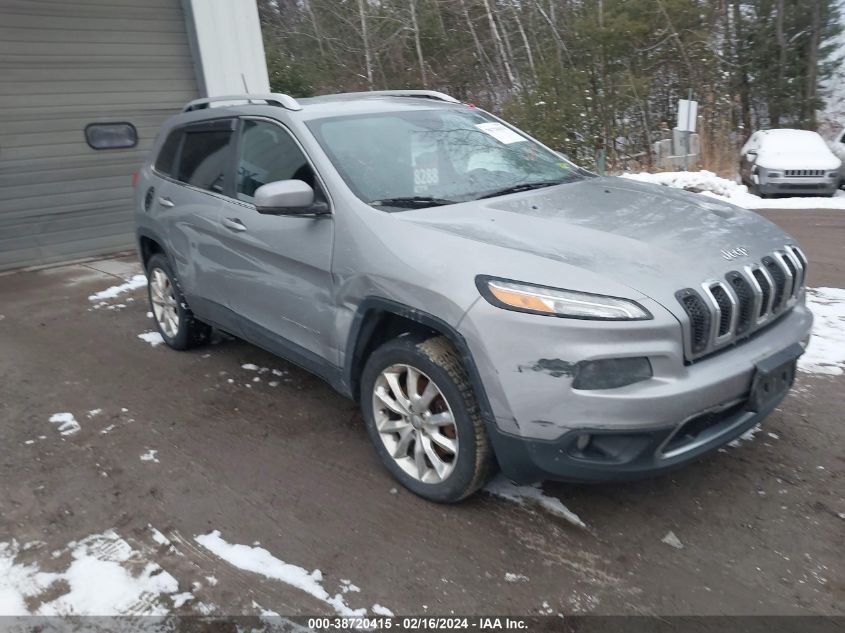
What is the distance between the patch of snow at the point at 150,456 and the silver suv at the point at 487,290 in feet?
2.76

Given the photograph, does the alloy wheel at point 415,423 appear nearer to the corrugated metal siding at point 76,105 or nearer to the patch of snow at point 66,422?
the patch of snow at point 66,422

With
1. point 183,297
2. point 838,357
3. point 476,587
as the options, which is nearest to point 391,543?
point 476,587

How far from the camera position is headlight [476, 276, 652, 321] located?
2482 millimetres

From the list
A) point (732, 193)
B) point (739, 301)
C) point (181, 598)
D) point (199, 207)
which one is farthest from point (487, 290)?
point (732, 193)

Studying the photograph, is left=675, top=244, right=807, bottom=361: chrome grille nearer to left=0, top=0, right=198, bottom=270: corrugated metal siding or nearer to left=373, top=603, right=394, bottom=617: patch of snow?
left=373, top=603, right=394, bottom=617: patch of snow

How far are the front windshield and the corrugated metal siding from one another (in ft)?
21.0

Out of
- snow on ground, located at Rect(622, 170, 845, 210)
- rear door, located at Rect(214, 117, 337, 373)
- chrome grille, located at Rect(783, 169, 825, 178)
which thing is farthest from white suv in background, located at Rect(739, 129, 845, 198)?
rear door, located at Rect(214, 117, 337, 373)

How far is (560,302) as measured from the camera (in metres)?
2.53

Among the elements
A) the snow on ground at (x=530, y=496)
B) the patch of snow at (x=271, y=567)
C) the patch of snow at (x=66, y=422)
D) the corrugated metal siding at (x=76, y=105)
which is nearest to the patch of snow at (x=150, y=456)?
the patch of snow at (x=66, y=422)

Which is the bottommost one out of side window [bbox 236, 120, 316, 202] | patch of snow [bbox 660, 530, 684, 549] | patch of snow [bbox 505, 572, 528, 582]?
patch of snow [bbox 660, 530, 684, 549]

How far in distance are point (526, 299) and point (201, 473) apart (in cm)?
198

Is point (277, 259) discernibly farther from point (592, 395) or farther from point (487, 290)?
point (592, 395)

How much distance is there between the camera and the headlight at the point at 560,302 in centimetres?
248

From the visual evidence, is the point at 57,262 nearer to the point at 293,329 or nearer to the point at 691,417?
the point at 293,329
